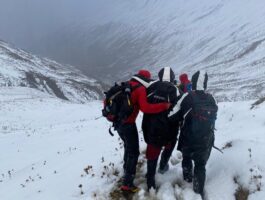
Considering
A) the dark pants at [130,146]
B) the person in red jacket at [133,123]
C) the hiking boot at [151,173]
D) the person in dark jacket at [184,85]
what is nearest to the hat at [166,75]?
the person in red jacket at [133,123]

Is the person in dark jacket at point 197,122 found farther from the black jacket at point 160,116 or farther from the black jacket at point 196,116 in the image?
the black jacket at point 160,116

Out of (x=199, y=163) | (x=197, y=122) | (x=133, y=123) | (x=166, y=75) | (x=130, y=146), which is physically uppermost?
(x=166, y=75)

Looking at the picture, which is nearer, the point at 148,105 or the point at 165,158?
the point at 148,105

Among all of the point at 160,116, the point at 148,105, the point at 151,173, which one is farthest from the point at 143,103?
the point at 151,173

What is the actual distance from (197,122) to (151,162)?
1348 mm

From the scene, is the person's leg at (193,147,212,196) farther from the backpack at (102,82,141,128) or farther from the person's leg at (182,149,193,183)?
the backpack at (102,82,141,128)

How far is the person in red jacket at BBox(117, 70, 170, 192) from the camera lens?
8156 mm

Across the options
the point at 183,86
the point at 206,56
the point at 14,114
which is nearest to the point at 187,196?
the point at 183,86

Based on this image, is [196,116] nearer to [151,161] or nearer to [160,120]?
[160,120]

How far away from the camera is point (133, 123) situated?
8594 mm

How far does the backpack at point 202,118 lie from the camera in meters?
8.00

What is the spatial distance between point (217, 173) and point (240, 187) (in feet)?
2.71

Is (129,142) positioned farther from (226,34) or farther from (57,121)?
(226,34)

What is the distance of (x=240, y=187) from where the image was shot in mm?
7941
